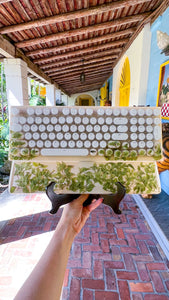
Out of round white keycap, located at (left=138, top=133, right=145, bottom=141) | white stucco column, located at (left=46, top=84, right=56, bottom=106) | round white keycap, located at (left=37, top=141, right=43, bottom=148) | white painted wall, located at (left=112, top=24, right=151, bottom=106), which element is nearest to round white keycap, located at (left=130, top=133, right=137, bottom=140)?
round white keycap, located at (left=138, top=133, right=145, bottom=141)

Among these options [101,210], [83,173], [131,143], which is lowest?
[101,210]

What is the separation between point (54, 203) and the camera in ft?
3.54

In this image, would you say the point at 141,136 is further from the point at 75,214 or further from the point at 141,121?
the point at 75,214

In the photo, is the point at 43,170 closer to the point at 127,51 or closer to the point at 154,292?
the point at 154,292

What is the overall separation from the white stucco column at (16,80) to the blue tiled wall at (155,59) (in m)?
2.86

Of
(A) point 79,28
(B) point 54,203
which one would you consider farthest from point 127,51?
(B) point 54,203

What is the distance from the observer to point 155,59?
334 cm

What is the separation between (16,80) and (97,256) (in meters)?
3.86

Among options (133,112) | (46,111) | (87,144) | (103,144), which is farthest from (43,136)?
(133,112)

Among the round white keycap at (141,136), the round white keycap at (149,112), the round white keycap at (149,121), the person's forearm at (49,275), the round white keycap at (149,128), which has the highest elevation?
the round white keycap at (149,112)

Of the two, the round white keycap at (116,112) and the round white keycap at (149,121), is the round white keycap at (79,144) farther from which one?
the round white keycap at (149,121)

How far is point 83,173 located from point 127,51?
502 centimetres

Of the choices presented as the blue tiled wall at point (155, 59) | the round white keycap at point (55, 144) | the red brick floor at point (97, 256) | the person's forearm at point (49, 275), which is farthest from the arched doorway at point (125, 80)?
the person's forearm at point (49, 275)

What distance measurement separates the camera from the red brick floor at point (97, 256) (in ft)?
5.26
